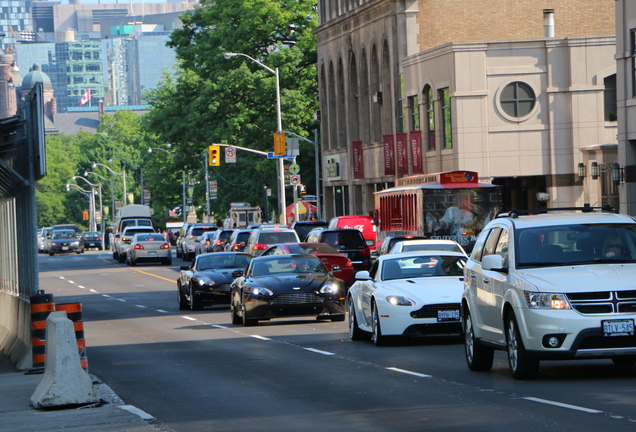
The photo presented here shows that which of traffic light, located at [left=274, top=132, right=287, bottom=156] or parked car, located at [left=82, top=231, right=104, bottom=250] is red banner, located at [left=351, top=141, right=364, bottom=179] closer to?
traffic light, located at [left=274, top=132, right=287, bottom=156]

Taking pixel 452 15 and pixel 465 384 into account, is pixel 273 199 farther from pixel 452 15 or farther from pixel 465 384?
pixel 465 384

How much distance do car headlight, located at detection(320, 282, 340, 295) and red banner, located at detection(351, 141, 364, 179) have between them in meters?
40.8

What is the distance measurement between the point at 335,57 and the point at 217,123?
858 centimetres

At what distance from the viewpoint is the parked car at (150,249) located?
59.3 m

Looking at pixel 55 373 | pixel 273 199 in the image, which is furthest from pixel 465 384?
pixel 273 199

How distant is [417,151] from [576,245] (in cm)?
4160

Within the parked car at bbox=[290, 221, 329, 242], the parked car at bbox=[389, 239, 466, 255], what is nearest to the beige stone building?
the parked car at bbox=[290, 221, 329, 242]

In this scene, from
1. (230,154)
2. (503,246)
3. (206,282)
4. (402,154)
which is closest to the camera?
(503,246)

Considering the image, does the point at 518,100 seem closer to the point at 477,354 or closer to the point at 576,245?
the point at 477,354

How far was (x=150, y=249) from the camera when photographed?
59469mm

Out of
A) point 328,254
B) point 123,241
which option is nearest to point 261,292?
point 328,254

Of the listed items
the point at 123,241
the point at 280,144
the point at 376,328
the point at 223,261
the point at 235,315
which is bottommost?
the point at 235,315

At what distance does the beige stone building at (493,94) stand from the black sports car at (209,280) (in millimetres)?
22155

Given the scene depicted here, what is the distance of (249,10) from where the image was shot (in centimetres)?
Answer: 7088
